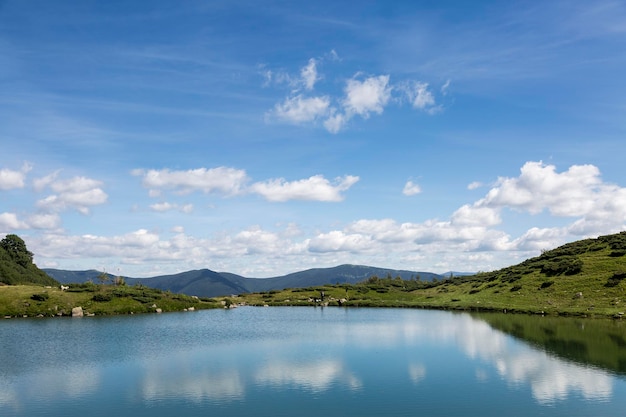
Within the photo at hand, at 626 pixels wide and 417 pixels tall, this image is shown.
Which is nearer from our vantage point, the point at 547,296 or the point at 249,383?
the point at 249,383

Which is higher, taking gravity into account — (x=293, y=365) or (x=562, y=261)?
(x=562, y=261)

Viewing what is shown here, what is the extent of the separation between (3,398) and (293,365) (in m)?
27.8

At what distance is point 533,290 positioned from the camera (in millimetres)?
116625

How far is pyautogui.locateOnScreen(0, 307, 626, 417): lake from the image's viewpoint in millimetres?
35938

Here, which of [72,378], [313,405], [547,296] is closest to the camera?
[313,405]

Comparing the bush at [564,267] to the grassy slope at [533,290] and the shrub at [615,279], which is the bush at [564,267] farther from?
the shrub at [615,279]

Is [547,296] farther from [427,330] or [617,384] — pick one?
[617,384]

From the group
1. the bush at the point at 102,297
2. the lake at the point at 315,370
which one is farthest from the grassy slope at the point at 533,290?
the bush at the point at 102,297

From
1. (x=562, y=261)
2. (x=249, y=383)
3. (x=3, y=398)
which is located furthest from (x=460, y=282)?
(x=3, y=398)

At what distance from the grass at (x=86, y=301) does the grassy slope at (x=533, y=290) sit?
36.0 m

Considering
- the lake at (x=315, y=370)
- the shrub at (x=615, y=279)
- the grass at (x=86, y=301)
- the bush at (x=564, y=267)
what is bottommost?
the lake at (x=315, y=370)

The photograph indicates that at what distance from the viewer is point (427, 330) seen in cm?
8119

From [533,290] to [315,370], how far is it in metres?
90.4

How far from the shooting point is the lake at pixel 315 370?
35.9 m
